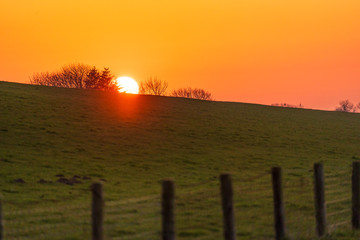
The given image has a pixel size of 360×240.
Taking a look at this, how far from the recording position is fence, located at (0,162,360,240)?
725 centimetres

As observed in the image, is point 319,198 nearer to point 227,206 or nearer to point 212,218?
point 227,206

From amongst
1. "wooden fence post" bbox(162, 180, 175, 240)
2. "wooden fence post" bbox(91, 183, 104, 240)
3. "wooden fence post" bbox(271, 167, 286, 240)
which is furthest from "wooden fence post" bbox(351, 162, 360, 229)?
"wooden fence post" bbox(91, 183, 104, 240)

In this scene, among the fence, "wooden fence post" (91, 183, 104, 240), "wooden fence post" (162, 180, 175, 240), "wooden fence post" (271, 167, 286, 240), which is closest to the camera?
"wooden fence post" (91, 183, 104, 240)

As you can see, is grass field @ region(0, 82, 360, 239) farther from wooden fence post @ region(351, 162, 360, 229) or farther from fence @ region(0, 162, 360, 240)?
wooden fence post @ region(351, 162, 360, 229)

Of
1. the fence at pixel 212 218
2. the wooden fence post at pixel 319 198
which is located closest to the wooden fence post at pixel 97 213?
the fence at pixel 212 218

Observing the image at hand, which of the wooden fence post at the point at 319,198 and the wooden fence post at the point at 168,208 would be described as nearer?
the wooden fence post at the point at 168,208

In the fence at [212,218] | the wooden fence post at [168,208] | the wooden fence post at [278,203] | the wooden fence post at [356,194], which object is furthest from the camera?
the wooden fence post at [356,194]

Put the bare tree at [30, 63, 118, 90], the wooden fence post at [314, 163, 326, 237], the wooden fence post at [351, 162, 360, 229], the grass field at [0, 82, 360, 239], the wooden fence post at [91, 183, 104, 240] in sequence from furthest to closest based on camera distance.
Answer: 1. the bare tree at [30, 63, 118, 90]
2. the grass field at [0, 82, 360, 239]
3. the wooden fence post at [351, 162, 360, 229]
4. the wooden fence post at [314, 163, 326, 237]
5. the wooden fence post at [91, 183, 104, 240]

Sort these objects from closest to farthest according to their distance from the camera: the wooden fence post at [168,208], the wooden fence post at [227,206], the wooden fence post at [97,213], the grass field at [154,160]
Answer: the wooden fence post at [97,213], the wooden fence post at [168,208], the wooden fence post at [227,206], the grass field at [154,160]

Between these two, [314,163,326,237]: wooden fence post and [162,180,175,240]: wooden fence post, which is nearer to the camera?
[162,180,175,240]: wooden fence post

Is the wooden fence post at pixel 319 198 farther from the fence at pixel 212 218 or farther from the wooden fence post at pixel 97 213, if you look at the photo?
the wooden fence post at pixel 97 213

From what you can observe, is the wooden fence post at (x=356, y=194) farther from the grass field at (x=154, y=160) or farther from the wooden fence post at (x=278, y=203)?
the wooden fence post at (x=278, y=203)

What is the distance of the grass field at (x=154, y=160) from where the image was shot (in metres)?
Result: 12.9

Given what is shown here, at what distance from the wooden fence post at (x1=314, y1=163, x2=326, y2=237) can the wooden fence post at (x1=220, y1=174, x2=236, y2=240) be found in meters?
2.71
